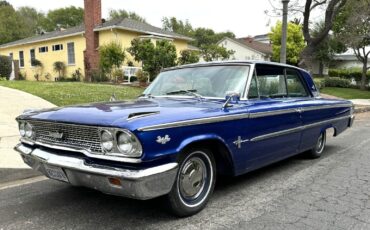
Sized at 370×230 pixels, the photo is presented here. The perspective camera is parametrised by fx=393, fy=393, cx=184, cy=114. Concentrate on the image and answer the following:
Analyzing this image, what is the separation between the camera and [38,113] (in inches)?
174

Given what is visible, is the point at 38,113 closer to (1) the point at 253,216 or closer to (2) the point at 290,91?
(1) the point at 253,216

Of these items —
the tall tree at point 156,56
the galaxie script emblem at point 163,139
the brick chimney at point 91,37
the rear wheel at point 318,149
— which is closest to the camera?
the galaxie script emblem at point 163,139

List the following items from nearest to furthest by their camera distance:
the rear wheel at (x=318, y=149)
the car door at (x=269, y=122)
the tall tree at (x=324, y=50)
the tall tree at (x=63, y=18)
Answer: the car door at (x=269, y=122), the rear wheel at (x=318, y=149), the tall tree at (x=324, y=50), the tall tree at (x=63, y=18)

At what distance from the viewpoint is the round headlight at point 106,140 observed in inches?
140

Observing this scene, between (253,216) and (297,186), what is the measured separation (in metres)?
1.36

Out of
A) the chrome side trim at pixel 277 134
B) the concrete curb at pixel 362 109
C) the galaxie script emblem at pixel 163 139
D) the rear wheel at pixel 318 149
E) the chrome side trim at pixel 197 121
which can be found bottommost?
the concrete curb at pixel 362 109

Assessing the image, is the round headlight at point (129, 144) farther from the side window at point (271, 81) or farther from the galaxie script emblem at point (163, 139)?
the side window at point (271, 81)

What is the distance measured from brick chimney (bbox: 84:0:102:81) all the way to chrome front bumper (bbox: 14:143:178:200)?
2169cm

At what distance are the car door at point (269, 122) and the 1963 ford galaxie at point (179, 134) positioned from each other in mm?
13

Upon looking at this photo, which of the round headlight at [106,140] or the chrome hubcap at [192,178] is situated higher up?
the round headlight at [106,140]

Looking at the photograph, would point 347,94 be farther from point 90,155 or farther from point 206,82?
point 90,155

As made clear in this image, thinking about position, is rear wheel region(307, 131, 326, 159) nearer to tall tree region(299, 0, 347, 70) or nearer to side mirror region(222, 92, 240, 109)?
side mirror region(222, 92, 240, 109)

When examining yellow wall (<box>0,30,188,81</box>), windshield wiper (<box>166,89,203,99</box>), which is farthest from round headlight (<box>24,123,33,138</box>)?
yellow wall (<box>0,30,188,81</box>)

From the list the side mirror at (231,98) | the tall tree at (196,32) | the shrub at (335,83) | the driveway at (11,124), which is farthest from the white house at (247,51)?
the side mirror at (231,98)
